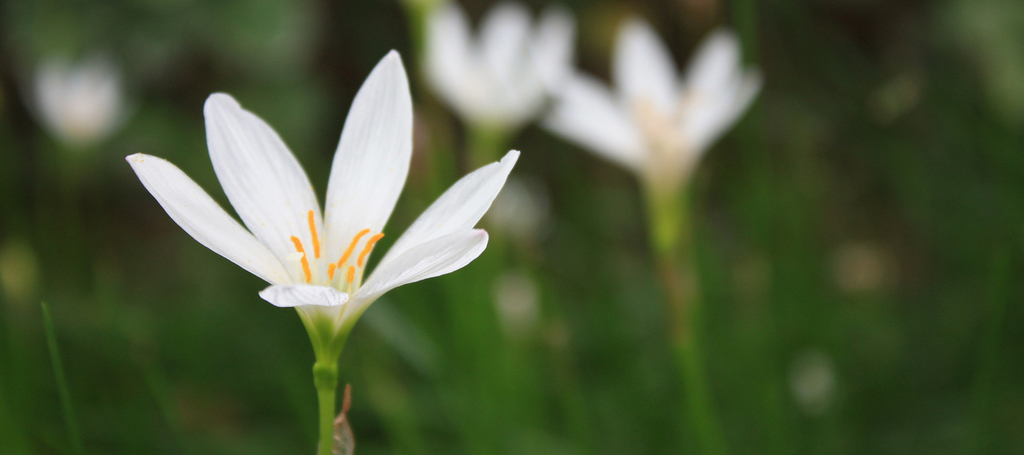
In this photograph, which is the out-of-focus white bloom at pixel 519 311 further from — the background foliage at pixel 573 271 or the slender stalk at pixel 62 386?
the slender stalk at pixel 62 386

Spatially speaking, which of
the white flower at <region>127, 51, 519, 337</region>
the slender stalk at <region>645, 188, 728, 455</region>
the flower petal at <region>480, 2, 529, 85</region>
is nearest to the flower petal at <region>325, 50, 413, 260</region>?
the white flower at <region>127, 51, 519, 337</region>

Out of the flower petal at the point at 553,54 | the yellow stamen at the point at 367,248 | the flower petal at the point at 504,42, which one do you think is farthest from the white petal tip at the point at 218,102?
the flower petal at the point at 504,42

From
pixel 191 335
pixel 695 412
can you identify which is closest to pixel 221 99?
pixel 695 412

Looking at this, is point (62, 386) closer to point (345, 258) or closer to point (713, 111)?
point (345, 258)

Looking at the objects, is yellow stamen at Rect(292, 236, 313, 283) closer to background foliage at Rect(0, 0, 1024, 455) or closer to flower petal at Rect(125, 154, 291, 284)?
flower petal at Rect(125, 154, 291, 284)

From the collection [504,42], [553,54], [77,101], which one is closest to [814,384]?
[553,54]
